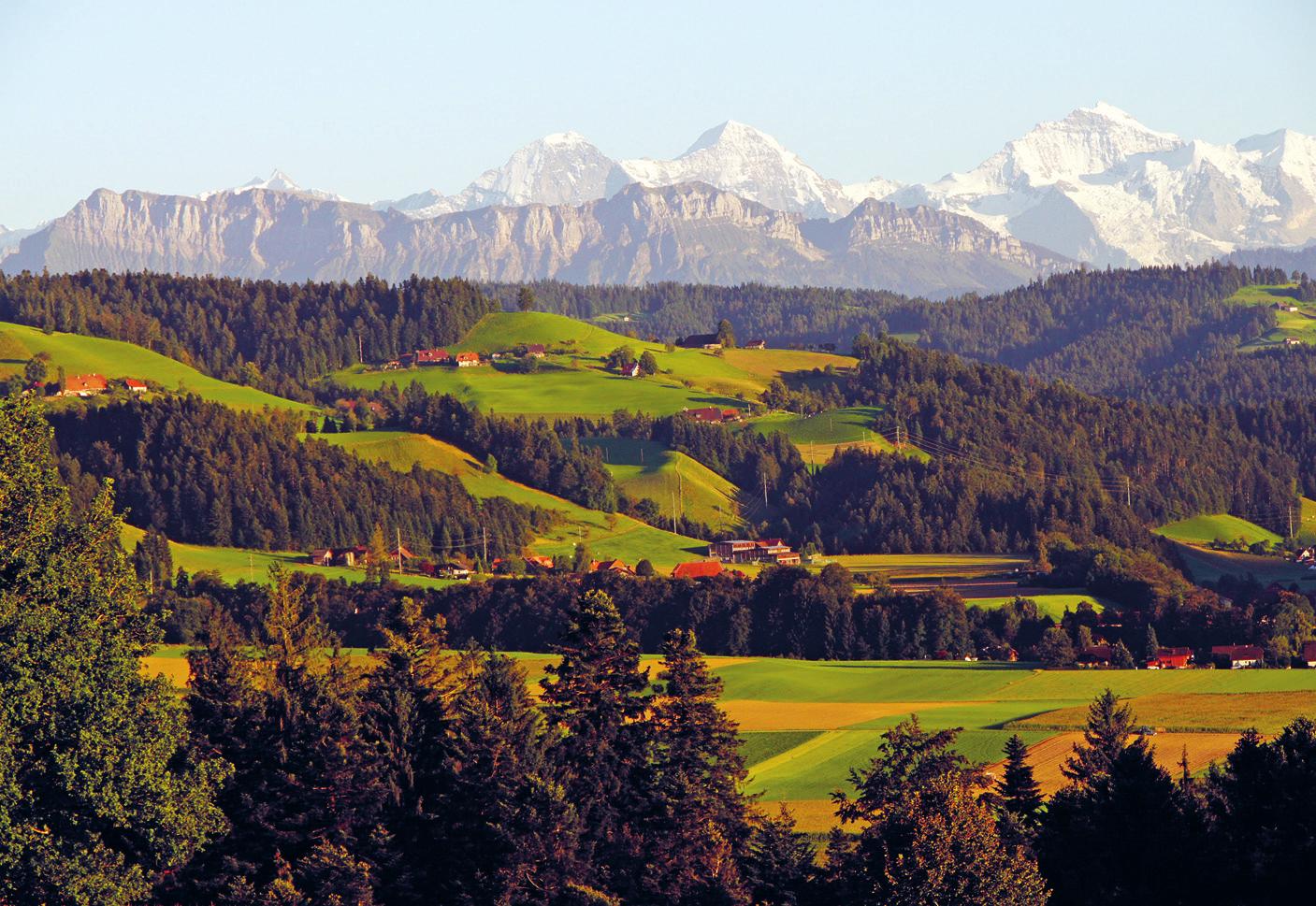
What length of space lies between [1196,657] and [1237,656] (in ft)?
9.99

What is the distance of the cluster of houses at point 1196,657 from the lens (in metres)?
111

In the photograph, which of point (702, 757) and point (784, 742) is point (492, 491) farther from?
point (702, 757)

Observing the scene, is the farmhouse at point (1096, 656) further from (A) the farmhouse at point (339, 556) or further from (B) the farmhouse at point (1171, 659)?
(A) the farmhouse at point (339, 556)

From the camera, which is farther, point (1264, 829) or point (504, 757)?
point (504, 757)

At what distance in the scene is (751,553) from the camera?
6841 inches

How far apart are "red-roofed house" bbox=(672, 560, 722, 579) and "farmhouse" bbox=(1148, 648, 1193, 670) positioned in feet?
122

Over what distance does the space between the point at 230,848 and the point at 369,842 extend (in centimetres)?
388

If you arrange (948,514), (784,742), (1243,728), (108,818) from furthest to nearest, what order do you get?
(948,514) → (784,742) → (1243,728) → (108,818)

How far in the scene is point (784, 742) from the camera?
3529 inches

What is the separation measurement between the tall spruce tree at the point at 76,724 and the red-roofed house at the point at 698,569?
92236 mm

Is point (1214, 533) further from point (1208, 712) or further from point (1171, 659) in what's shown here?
point (1208, 712)

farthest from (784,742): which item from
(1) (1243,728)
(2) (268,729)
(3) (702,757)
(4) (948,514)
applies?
(4) (948,514)

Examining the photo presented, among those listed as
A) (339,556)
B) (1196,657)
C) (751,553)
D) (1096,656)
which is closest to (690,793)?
(1096,656)

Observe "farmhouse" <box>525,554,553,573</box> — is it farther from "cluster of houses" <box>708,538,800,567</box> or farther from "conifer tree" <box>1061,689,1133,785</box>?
"conifer tree" <box>1061,689,1133,785</box>
